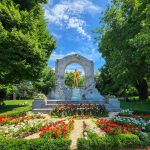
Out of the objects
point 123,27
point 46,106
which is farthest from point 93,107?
point 123,27

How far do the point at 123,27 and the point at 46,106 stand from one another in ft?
37.8

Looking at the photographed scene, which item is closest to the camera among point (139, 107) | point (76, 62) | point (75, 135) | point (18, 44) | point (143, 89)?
point (75, 135)

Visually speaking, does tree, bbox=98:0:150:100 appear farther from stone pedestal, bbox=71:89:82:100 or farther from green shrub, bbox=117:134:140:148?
green shrub, bbox=117:134:140:148

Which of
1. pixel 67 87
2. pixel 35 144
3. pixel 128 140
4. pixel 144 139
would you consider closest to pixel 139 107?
pixel 67 87

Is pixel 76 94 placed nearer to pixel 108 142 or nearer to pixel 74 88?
pixel 74 88

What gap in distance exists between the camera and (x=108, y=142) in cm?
802

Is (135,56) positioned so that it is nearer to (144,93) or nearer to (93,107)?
(93,107)

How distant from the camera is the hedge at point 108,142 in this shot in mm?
7711

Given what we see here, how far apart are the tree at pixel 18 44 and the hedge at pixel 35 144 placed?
33.8 feet

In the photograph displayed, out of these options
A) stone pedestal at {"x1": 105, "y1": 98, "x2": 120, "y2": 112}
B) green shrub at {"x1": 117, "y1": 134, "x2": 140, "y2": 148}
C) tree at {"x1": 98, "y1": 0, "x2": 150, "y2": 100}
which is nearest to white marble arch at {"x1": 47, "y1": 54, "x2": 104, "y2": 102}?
tree at {"x1": 98, "y1": 0, "x2": 150, "y2": 100}

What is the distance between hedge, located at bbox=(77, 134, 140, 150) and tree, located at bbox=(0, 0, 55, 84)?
10.9m

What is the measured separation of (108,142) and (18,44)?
11.9 metres

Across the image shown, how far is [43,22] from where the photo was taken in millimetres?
22469

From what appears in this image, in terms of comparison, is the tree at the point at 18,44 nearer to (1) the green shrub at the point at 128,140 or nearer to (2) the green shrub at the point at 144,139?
(1) the green shrub at the point at 128,140
